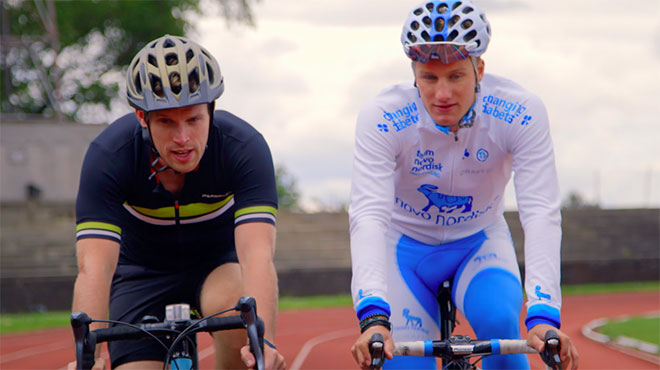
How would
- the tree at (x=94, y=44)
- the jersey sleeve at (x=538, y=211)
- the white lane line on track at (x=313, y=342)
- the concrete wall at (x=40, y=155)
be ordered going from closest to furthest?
the jersey sleeve at (x=538, y=211)
the white lane line on track at (x=313, y=342)
the concrete wall at (x=40, y=155)
the tree at (x=94, y=44)

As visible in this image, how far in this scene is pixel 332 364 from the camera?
1066cm

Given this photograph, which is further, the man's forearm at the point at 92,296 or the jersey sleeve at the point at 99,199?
the jersey sleeve at the point at 99,199

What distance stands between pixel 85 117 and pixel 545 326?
1499 inches

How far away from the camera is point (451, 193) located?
4.36 metres

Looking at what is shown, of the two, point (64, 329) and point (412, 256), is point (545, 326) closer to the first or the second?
point (412, 256)

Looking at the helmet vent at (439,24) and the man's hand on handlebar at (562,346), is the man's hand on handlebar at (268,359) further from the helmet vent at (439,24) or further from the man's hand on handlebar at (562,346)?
the helmet vent at (439,24)

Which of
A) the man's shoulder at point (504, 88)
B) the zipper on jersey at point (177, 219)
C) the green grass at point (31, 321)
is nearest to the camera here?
the zipper on jersey at point (177, 219)

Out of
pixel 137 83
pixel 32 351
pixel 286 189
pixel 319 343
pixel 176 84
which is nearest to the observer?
pixel 176 84

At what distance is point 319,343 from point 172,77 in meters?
9.82

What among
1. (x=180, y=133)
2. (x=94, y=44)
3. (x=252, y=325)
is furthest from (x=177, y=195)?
(x=94, y=44)

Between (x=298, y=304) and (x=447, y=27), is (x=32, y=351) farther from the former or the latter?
(x=447, y=27)

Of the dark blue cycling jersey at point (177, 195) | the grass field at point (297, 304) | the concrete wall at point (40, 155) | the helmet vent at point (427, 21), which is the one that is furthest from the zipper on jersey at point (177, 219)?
the concrete wall at point (40, 155)

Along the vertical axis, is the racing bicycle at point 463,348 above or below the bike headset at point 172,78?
below

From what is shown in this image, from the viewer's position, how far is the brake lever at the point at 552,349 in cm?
326
